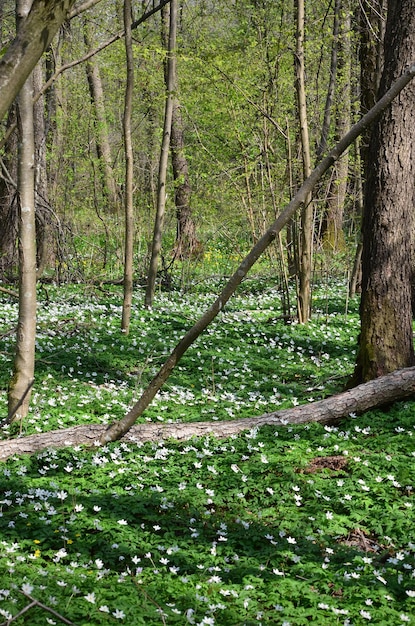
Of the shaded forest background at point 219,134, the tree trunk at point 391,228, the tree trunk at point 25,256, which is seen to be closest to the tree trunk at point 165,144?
the shaded forest background at point 219,134

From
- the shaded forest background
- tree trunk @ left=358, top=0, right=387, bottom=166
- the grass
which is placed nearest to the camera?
the grass

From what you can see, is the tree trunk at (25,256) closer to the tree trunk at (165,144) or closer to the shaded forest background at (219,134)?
the shaded forest background at (219,134)

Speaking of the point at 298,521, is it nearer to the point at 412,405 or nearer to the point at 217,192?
the point at 412,405

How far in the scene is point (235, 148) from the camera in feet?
42.7

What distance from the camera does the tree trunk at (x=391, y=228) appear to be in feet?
21.9

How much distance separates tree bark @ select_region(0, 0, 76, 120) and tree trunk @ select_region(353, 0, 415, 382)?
525 cm

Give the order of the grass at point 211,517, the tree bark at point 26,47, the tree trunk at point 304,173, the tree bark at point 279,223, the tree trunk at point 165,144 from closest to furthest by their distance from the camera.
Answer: the tree bark at point 26,47 < the grass at point 211,517 < the tree bark at point 279,223 < the tree trunk at point 304,173 < the tree trunk at point 165,144

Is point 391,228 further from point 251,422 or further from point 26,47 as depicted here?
point 26,47

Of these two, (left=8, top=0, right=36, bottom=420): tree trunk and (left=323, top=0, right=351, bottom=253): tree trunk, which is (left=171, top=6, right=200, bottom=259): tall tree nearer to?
(left=323, top=0, right=351, bottom=253): tree trunk

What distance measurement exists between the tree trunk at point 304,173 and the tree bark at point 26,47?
8330mm

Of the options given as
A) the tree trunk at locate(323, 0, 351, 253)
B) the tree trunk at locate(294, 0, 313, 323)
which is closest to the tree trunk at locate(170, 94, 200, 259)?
the tree trunk at locate(323, 0, 351, 253)

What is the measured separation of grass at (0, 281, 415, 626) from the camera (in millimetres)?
3482

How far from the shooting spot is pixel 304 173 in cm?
1038

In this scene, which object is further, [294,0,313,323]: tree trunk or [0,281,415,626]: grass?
[294,0,313,323]: tree trunk
